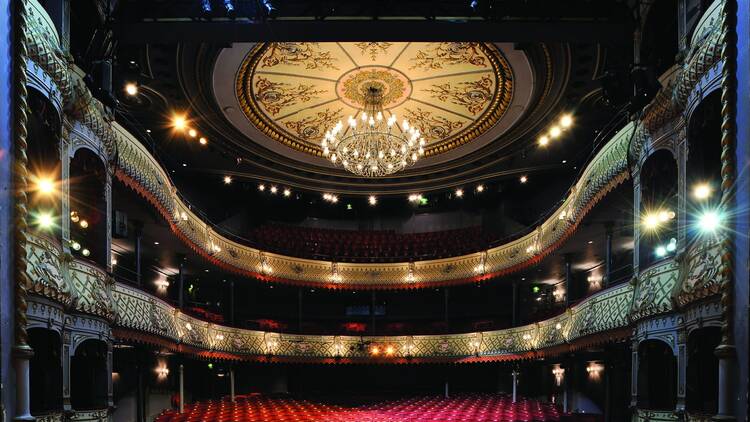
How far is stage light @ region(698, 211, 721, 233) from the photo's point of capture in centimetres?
671

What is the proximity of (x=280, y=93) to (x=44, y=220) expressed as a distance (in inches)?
295

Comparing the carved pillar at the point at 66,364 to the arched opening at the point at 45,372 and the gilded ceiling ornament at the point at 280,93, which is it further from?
the gilded ceiling ornament at the point at 280,93

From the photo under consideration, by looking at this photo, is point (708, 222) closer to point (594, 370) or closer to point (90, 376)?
point (90, 376)

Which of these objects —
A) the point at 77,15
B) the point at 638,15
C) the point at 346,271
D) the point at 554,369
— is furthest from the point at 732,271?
the point at 346,271

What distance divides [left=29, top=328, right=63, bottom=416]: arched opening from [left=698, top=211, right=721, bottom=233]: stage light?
29.1 feet

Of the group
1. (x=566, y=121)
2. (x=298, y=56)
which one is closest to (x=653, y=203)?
(x=566, y=121)

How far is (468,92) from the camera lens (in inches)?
570


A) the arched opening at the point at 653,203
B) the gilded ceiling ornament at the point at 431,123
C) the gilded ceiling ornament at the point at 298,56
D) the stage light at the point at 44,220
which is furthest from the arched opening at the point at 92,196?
the arched opening at the point at 653,203

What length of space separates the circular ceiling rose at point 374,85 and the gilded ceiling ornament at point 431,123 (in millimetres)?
29

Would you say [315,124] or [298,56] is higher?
[298,56]

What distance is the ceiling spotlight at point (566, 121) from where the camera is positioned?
1501 cm

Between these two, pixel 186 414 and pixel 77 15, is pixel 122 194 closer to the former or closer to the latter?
pixel 77 15

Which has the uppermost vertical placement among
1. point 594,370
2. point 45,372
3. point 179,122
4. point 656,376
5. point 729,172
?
point 179,122

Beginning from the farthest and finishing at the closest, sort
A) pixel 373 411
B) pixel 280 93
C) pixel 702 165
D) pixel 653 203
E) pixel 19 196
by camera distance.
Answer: pixel 373 411, pixel 280 93, pixel 653 203, pixel 702 165, pixel 19 196
